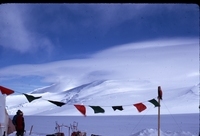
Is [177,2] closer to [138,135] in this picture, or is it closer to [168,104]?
[138,135]

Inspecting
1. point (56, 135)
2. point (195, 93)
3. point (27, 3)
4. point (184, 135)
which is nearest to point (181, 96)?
point (195, 93)

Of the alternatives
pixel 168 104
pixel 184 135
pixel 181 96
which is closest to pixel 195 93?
pixel 181 96

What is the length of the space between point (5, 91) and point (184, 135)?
10636 mm

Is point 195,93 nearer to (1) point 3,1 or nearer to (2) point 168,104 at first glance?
(2) point 168,104

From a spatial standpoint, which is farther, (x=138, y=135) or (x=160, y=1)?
(x=138, y=135)

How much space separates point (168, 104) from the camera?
3469 inches

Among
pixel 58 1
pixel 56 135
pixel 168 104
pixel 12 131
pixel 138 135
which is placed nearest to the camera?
pixel 58 1

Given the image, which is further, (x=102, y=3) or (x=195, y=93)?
(x=195, y=93)

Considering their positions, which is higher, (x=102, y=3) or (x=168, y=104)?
(x=168, y=104)

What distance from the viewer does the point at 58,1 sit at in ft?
12.7

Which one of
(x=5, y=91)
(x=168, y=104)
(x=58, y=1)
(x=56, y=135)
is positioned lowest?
(x=56, y=135)

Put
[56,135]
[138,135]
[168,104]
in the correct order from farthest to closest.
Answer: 1. [168,104]
2. [138,135]
3. [56,135]

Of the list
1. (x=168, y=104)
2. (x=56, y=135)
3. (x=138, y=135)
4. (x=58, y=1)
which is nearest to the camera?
(x=58, y=1)

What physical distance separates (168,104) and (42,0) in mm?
87056
